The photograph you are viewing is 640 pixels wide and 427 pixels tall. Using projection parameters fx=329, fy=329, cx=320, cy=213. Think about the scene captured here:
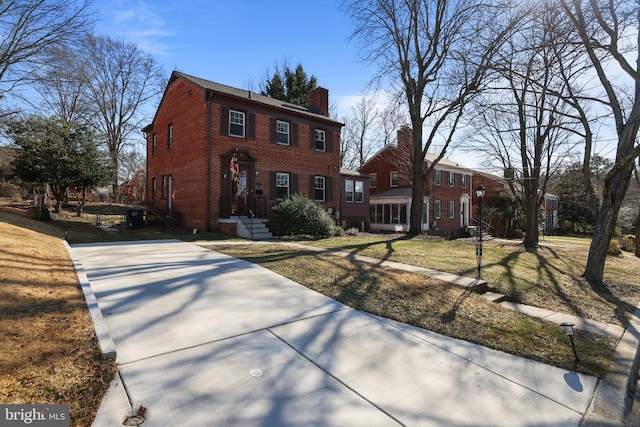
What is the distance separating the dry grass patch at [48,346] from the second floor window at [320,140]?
1472 centimetres

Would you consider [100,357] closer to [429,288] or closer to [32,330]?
[32,330]

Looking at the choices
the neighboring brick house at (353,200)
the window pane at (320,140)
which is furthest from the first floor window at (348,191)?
the window pane at (320,140)

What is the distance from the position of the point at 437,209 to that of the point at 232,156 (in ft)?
62.7

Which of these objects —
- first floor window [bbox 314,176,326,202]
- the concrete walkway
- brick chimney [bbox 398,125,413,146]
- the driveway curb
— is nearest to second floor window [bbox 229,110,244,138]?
first floor window [bbox 314,176,326,202]

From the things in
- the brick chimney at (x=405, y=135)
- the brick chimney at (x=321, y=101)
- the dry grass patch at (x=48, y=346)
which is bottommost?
the dry grass patch at (x=48, y=346)

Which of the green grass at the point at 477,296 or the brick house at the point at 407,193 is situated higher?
the brick house at the point at 407,193

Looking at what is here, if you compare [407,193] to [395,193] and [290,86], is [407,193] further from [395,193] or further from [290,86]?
[290,86]

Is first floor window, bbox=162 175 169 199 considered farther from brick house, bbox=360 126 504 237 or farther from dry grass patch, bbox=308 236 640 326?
brick house, bbox=360 126 504 237

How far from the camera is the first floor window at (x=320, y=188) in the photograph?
60.8 feet

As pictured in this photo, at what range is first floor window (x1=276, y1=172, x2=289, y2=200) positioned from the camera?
16547mm

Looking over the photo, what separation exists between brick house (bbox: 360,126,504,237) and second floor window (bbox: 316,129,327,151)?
23.6 feet

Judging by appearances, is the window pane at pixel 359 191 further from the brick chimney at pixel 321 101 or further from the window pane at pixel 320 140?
the brick chimney at pixel 321 101

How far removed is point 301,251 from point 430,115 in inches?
419

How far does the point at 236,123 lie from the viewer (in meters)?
15.3
